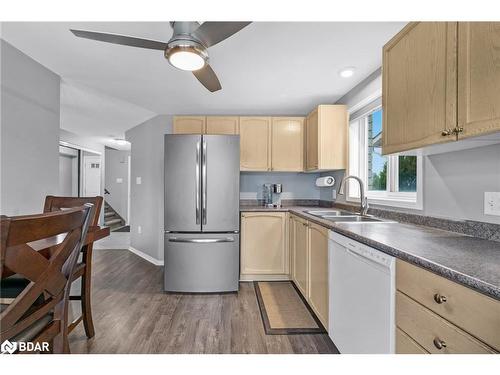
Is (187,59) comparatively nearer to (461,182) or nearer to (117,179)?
(461,182)

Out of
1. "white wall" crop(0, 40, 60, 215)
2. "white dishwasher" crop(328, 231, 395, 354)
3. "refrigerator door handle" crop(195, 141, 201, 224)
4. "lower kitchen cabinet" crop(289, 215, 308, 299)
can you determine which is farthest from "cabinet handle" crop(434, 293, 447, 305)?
"white wall" crop(0, 40, 60, 215)

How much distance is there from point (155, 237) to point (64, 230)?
10.8ft

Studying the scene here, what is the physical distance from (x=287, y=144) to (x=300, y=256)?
1.56 m

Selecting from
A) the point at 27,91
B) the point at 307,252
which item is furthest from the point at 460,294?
the point at 27,91

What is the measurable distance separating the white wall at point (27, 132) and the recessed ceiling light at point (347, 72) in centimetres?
283

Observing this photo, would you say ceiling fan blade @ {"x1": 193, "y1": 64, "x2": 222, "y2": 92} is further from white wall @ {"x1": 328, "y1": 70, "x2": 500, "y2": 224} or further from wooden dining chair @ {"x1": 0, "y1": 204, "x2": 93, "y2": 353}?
white wall @ {"x1": 328, "y1": 70, "x2": 500, "y2": 224}

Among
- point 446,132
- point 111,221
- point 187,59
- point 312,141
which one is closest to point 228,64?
point 187,59

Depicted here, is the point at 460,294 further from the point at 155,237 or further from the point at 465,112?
the point at 155,237

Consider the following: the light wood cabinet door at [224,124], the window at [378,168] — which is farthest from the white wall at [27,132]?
the window at [378,168]

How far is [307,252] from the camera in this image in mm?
2350

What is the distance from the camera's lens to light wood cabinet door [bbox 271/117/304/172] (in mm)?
3463

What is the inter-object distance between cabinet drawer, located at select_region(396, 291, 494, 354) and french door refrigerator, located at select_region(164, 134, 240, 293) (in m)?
1.99

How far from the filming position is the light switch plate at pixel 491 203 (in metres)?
1.23
